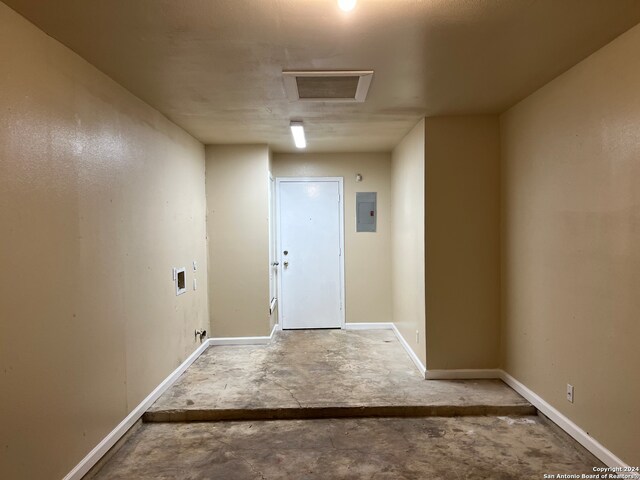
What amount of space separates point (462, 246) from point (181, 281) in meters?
2.63

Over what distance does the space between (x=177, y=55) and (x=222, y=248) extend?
2692mm

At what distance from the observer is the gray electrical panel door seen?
512 centimetres

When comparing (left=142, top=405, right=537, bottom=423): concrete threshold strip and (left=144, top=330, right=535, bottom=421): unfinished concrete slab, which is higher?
(left=144, top=330, right=535, bottom=421): unfinished concrete slab

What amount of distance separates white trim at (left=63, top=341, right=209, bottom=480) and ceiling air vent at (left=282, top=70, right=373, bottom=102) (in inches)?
97.6

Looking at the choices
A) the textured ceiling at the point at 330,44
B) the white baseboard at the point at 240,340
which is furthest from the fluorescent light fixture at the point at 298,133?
the white baseboard at the point at 240,340

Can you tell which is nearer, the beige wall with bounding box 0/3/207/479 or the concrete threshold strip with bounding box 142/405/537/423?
the beige wall with bounding box 0/3/207/479

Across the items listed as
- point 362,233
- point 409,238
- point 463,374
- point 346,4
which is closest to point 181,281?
point 409,238

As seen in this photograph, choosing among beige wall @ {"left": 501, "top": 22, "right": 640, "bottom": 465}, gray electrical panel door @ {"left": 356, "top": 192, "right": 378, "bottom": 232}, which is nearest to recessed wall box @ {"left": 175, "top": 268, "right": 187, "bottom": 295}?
gray electrical panel door @ {"left": 356, "top": 192, "right": 378, "bottom": 232}

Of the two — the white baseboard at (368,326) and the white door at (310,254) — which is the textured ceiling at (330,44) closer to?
the white door at (310,254)

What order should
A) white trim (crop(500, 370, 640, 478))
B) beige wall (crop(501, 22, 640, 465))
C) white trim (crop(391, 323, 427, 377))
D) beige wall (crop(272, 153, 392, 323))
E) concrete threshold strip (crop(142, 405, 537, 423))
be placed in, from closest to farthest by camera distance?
1. beige wall (crop(501, 22, 640, 465))
2. white trim (crop(500, 370, 640, 478))
3. concrete threshold strip (crop(142, 405, 537, 423))
4. white trim (crop(391, 323, 427, 377))
5. beige wall (crop(272, 153, 392, 323))

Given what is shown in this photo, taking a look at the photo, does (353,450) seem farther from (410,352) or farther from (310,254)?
(310,254)

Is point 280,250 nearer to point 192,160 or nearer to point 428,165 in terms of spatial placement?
point 192,160

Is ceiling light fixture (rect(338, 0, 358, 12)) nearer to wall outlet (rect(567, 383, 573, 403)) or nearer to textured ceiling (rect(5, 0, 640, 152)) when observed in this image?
textured ceiling (rect(5, 0, 640, 152))

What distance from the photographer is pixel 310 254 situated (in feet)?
17.1
